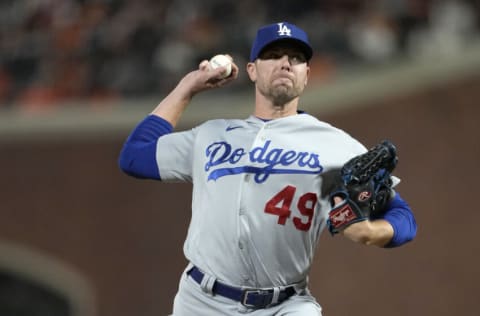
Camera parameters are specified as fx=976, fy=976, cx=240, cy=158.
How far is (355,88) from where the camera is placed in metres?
8.73

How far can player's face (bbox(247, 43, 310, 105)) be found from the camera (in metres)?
3.85

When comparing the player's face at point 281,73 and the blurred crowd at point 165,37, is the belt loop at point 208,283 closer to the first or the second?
the player's face at point 281,73

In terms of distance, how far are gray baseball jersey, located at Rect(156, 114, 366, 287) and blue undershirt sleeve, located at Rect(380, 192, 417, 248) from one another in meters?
0.24

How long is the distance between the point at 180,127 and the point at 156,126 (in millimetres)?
5398

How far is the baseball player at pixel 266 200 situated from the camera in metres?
3.71

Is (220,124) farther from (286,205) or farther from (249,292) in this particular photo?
(249,292)

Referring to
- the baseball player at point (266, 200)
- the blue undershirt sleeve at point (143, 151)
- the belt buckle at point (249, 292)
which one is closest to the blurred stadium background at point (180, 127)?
the baseball player at point (266, 200)

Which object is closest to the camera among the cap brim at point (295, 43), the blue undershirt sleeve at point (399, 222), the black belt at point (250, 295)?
the blue undershirt sleeve at point (399, 222)

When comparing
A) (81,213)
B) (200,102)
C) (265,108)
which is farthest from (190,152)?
(81,213)

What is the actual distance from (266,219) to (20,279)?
290 inches

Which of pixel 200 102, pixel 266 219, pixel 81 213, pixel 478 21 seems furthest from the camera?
pixel 81 213

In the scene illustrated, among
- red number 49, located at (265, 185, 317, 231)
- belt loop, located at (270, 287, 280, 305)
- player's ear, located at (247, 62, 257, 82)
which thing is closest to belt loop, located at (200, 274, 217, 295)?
belt loop, located at (270, 287, 280, 305)

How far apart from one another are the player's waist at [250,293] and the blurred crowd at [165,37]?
16.2ft

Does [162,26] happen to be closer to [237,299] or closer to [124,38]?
[124,38]
